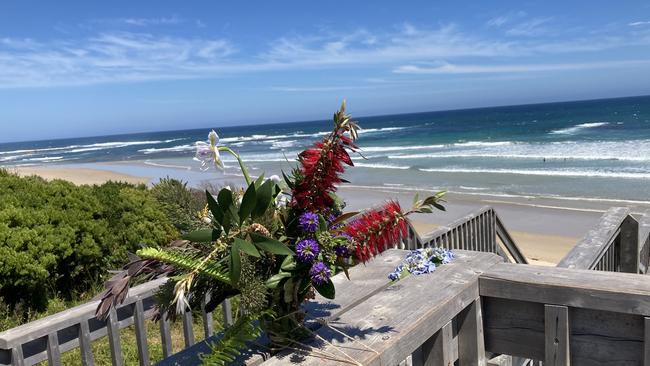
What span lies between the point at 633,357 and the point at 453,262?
0.62 meters

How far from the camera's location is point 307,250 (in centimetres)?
118

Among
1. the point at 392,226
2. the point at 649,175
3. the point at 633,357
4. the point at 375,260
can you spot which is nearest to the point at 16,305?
the point at 375,260

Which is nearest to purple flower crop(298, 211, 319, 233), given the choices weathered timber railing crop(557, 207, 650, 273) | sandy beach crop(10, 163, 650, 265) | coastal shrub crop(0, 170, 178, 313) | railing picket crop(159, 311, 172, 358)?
railing picket crop(159, 311, 172, 358)

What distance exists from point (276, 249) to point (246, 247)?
73 millimetres

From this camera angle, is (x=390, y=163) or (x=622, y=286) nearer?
(x=622, y=286)

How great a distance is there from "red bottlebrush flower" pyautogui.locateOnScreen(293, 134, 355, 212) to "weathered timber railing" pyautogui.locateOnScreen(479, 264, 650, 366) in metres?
0.78

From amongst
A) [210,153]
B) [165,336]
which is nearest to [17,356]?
[165,336]

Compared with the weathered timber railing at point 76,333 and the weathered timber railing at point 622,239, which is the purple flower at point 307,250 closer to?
the weathered timber railing at point 76,333

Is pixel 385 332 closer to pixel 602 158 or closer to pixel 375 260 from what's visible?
pixel 375 260

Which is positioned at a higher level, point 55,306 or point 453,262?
point 453,262

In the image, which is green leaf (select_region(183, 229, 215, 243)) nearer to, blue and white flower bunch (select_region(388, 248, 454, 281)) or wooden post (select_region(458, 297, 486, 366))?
blue and white flower bunch (select_region(388, 248, 454, 281))

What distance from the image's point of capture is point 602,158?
24719 millimetres

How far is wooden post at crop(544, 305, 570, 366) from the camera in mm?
1546

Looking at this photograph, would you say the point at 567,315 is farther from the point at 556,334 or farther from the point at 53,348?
the point at 53,348
